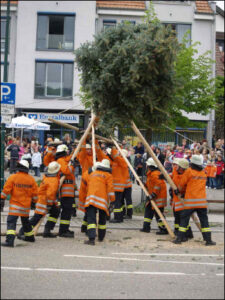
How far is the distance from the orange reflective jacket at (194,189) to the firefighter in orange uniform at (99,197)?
1.49 m

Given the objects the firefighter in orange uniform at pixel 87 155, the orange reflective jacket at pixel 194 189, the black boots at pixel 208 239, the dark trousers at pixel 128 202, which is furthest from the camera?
the dark trousers at pixel 128 202

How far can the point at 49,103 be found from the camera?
1276 inches

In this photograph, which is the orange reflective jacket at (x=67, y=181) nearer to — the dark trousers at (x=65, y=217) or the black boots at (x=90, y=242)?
the dark trousers at (x=65, y=217)

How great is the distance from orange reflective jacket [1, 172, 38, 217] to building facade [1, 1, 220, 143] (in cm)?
2307

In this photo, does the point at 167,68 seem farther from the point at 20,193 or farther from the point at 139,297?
the point at 139,297

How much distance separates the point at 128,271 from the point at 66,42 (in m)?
26.9

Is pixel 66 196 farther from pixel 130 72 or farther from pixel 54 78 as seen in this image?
pixel 54 78

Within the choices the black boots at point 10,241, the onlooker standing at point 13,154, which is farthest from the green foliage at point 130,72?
the onlooker standing at point 13,154

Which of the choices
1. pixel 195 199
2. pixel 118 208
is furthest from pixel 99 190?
pixel 118 208

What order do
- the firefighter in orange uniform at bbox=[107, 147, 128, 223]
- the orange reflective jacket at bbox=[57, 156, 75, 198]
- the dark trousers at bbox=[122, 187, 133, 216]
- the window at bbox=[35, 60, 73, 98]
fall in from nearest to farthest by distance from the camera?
the orange reflective jacket at bbox=[57, 156, 75, 198], the firefighter in orange uniform at bbox=[107, 147, 128, 223], the dark trousers at bbox=[122, 187, 133, 216], the window at bbox=[35, 60, 73, 98]

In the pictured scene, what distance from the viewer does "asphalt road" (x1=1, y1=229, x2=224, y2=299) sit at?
6.31 metres

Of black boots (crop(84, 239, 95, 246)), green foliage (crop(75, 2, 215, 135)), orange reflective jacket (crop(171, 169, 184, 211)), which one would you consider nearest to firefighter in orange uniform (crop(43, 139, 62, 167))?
green foliage (crop(75, 2, 215, 135))

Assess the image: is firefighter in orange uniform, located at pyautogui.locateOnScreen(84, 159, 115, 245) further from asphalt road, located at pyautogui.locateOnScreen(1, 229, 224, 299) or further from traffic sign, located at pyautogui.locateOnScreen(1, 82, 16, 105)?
traffic sign, located at pyautogui.locateOnScreen(1, 82, 16, 105)

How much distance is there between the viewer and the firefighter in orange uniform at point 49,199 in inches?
405
